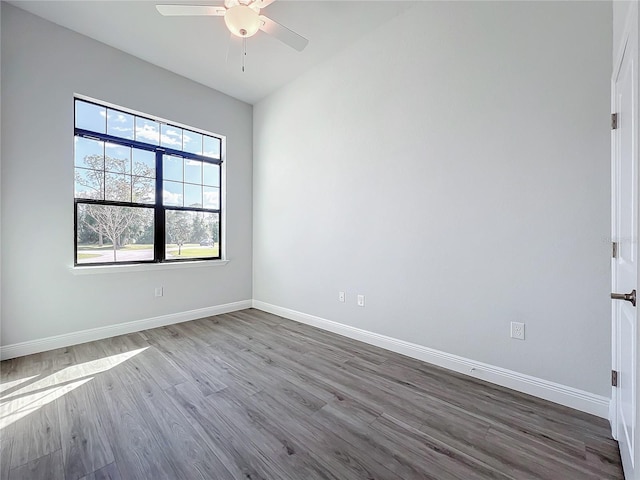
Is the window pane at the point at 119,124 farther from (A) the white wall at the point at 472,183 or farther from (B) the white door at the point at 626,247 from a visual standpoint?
(B) the white door at the point at 626,247

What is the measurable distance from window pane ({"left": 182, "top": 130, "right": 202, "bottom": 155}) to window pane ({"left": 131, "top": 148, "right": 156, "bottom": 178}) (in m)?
0.45

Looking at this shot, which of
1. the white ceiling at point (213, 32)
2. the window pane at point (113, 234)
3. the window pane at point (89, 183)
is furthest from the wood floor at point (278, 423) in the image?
the white ceiling at point (213, 32)

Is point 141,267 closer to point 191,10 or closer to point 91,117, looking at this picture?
point 91,117

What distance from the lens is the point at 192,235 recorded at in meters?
3.92

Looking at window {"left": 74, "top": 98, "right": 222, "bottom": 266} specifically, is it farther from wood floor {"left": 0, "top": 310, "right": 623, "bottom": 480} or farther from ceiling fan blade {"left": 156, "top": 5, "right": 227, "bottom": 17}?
ceiling fan blade {"left": 156, "top": 5, "right": 227, "bottom": 17}

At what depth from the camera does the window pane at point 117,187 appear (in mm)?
3164

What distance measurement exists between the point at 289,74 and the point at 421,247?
2.78m

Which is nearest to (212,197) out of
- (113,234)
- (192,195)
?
(192,195)

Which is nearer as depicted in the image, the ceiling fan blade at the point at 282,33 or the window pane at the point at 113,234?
the ceiling fan blade at the point at 282,33

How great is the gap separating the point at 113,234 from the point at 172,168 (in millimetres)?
1102

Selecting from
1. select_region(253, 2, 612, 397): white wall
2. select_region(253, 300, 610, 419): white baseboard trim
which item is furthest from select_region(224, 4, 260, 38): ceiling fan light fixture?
select_region(253, 300, 610, 419): white baseboard trim

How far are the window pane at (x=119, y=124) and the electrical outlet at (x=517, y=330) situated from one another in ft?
14.2

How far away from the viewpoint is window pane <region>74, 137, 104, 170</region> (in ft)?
9.75

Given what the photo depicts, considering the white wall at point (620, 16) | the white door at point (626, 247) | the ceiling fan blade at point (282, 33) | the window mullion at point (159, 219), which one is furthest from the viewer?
the window mullion at point (159, 219)
